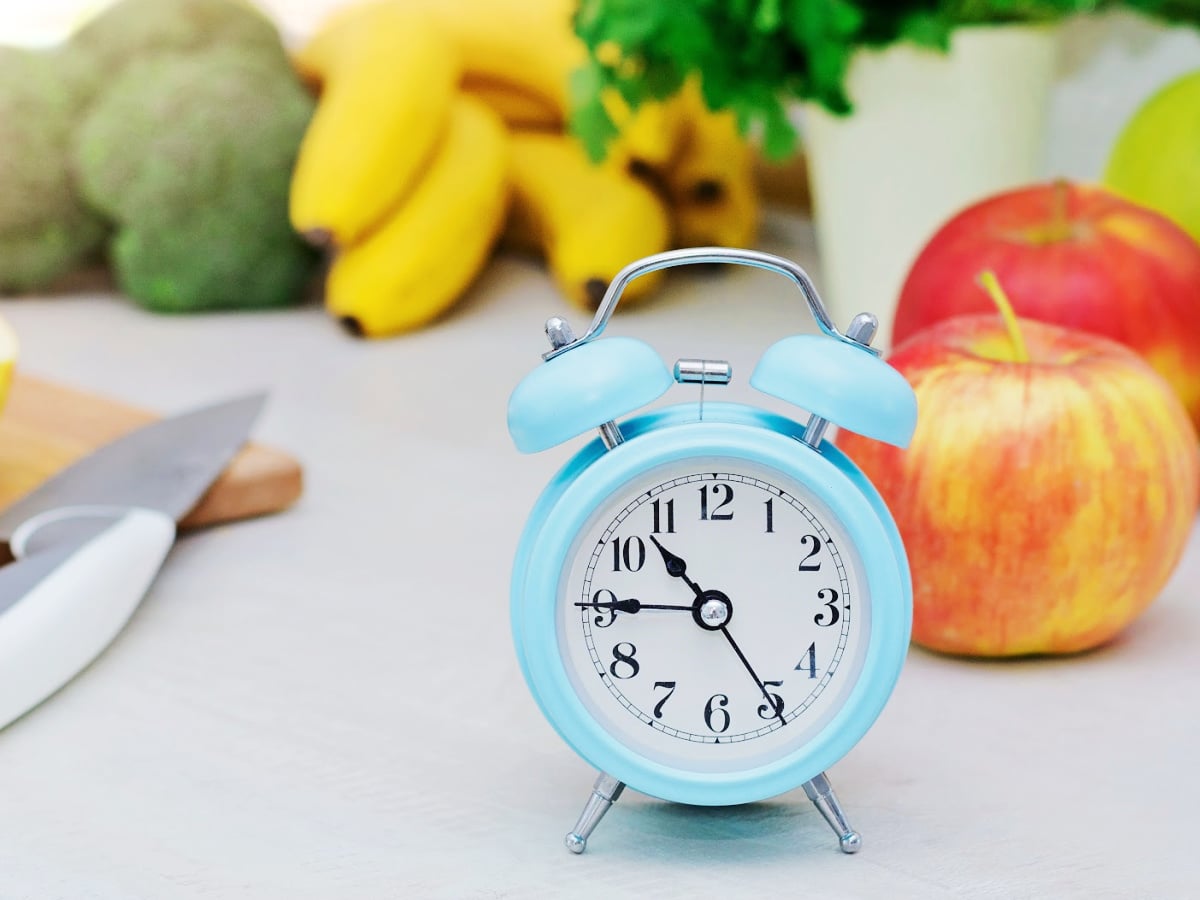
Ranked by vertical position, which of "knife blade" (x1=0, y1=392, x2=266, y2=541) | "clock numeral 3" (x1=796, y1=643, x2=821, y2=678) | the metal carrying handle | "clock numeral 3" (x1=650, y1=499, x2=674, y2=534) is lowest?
"knife blade" (x1=0, y1=392, x2=266, y2=541)

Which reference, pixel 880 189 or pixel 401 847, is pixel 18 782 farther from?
pixel 880 189

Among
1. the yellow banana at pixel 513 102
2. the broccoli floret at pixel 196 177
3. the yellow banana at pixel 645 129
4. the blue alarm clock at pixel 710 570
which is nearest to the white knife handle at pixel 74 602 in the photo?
the blue alarm clock at pixel 710 570

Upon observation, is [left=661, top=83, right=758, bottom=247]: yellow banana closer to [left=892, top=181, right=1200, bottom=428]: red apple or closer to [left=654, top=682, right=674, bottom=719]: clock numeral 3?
[left=892, top=181, right=1200, bottom=428]: red apple

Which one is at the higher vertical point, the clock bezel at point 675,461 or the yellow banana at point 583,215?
the clock bezel at point 675,461

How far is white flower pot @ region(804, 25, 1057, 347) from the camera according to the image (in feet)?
3.72

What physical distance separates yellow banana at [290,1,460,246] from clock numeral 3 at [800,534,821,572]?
852 mm

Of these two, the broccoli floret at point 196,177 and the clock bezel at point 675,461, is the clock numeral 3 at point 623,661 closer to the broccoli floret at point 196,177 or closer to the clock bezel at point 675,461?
the clock bezel at point 675,461

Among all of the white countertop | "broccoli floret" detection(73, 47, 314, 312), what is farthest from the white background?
"broccoli floret" detection(73, 47, 314, 312)

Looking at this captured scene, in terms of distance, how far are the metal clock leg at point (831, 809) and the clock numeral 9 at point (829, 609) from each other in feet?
0.21

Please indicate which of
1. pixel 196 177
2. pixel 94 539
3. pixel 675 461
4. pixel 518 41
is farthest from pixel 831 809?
pixel 518 41

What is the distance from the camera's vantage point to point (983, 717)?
2.29 ft

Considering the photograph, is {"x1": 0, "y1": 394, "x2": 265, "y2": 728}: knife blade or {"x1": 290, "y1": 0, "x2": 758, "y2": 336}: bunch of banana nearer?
{"x1": 0, "y1": 394, "x2": 265, "y2": 728}: knife blade

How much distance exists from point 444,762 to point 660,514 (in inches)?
7.1

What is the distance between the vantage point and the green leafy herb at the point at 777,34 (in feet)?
3.52
